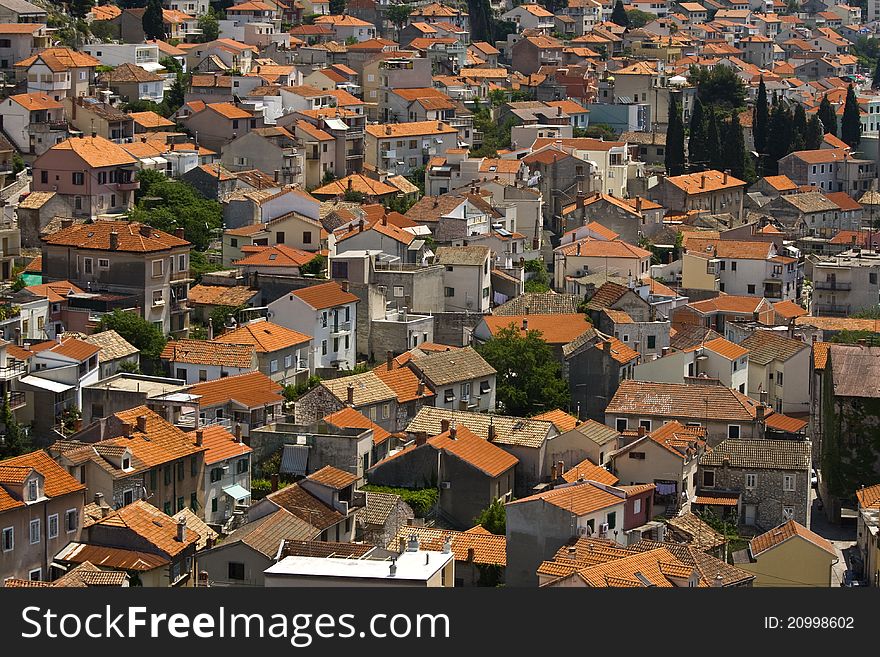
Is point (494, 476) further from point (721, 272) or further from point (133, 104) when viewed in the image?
point (133, 104)

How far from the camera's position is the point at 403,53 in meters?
97.4

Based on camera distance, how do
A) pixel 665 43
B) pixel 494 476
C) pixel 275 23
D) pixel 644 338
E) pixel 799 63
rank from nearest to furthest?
pixel 494 476 → pixel 644 338 → pixel 275 23 → pixel 665 43 → pixel 799 63

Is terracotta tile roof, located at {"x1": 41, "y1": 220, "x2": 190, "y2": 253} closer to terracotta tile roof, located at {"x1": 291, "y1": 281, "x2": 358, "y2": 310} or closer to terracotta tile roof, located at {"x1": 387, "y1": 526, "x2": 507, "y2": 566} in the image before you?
terracotta tile roof, located at {"x1": 291, "y1": 281, "x2": 358, "y2": 310}

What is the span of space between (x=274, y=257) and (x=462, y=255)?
635cm

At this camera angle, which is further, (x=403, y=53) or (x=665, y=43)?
(x=665, y=43)

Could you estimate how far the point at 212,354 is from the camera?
54.9m

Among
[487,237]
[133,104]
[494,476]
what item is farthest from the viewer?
[133,104]

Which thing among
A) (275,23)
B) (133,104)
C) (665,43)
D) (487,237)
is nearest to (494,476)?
(487,237)

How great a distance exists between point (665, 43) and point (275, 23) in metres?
25.4

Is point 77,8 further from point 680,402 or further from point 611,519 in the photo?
point 611,519

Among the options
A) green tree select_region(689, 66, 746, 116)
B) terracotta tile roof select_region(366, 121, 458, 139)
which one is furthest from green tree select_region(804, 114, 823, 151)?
terracotta tile roof select_region(366, 121, 458, 139)

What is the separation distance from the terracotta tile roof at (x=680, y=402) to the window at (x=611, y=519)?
9078 millimetres

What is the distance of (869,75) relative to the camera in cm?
13800

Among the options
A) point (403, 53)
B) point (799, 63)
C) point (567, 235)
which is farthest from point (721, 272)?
point (799, 63)
